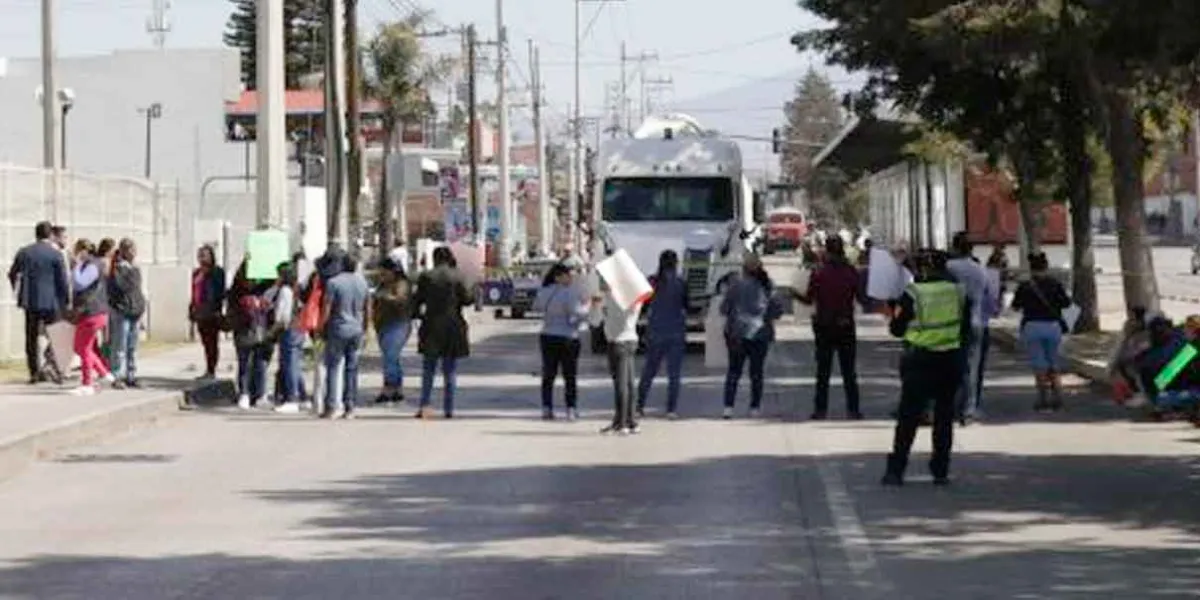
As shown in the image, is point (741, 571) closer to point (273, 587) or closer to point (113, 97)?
point (273, 587)

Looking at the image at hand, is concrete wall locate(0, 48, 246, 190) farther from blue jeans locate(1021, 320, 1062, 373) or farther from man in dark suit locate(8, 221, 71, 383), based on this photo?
blue jeans locate(1021, 320, 1062, 373)

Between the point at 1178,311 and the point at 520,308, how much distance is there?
A: 1658cm

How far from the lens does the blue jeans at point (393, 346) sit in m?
23.8

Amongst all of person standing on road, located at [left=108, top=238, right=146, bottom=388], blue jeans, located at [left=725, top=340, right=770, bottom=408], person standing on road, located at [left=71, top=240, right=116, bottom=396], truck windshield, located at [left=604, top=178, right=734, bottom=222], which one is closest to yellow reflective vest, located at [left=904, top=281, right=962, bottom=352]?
blue jeans, located at [left=725, top=340, right=770, bottom=408]

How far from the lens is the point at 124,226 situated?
36812 mm

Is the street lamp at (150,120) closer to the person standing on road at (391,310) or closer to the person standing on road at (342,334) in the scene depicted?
the person standing on road at (391,310)

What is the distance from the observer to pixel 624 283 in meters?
21.6

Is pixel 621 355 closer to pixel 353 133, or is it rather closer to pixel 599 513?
pixel 599 513

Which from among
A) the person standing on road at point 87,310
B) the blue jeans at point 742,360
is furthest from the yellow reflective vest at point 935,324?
the person standing on road at point 87,310

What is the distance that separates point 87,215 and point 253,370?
1067 cm

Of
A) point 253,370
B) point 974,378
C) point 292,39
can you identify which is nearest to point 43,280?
point 253,370

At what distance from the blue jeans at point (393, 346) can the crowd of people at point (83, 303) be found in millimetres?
3253

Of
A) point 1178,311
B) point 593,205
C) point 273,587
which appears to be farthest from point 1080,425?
point 1178,311

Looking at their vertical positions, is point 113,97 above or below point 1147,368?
above
